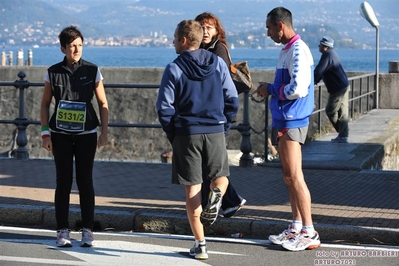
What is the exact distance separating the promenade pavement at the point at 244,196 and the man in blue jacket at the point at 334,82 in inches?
86.4

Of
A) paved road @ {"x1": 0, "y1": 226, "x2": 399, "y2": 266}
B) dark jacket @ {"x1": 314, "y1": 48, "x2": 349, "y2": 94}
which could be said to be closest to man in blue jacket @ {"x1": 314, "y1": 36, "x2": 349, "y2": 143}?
dark jacket @ {"x1": 314, "y1": 48, "x2": 349, "y2": 94}

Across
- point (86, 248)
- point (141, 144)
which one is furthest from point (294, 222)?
point (141, 144)

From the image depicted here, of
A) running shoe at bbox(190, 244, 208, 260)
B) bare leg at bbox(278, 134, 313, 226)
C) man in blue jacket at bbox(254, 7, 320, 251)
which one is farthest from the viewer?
bare leg at bbox(278, 134, 313, 226)

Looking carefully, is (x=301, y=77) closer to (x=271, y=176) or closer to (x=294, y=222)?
(x=294, y=222)

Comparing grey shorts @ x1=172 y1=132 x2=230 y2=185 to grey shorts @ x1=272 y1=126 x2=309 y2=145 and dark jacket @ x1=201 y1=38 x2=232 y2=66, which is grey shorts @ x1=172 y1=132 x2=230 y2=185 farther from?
dark jacket @ x1=201 y1=38 x2=232 y2=66

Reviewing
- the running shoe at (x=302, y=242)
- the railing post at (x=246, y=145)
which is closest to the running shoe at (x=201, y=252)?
the running shoe at (x=302, y=242)

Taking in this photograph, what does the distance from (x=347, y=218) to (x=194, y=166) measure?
216cm

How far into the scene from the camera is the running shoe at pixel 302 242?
7.81m

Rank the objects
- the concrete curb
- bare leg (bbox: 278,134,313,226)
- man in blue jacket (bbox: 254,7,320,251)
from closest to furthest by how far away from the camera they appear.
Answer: man in blue jacket (bbox: 254,7,320,251), bare leg (bbox: 278,134,313,226), the concrete curb

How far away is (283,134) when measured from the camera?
25.6 feet

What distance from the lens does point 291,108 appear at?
7.76 m

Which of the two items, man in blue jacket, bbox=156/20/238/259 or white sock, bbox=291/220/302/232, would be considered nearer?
man in blue jacket, bbox=156/20/238/259

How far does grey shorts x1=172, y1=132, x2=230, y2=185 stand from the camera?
7340 mm

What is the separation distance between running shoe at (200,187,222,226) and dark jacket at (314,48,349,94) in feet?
27.6
